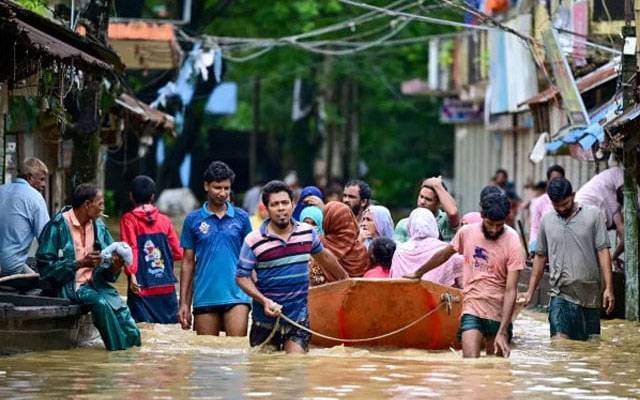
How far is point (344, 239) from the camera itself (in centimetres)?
1581

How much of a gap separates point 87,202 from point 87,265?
548 millimetres

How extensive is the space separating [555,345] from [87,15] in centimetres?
884

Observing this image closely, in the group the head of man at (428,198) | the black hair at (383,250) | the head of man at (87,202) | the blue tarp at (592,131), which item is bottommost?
the black hair at (383,250)

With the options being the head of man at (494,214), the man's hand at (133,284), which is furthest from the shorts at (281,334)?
the man's hand at (133,284)

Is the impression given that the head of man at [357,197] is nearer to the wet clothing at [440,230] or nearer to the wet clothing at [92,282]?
the wet clothing at [440,230]

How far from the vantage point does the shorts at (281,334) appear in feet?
44.3

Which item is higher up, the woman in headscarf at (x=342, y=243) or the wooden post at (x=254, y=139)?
the wooden post at (x=254, y=139)

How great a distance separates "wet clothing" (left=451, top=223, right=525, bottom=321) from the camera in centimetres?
1365

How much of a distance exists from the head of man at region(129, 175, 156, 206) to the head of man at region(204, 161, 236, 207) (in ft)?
5.49

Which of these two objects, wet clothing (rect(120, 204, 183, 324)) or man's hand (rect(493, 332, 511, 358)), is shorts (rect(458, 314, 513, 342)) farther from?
wet clothing (rect(120, 204, 183, 324))

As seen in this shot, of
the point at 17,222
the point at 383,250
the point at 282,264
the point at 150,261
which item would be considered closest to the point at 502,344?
the point at 282,264

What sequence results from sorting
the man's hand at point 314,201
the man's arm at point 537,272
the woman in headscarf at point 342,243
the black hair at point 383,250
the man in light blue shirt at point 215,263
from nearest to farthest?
the man in light blue shirt at point 215,263 < the man's arm at point 537,272 < the woman in headscarf at point 342,243 < the black hair at point 383,250 < the man's hand at point 314,201

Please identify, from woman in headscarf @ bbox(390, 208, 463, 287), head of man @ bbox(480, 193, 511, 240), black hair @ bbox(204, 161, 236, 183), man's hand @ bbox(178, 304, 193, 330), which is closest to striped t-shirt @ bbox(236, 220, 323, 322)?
man's hand @ bbox(178, 304, 193, 330)

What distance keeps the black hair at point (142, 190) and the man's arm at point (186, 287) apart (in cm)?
157
